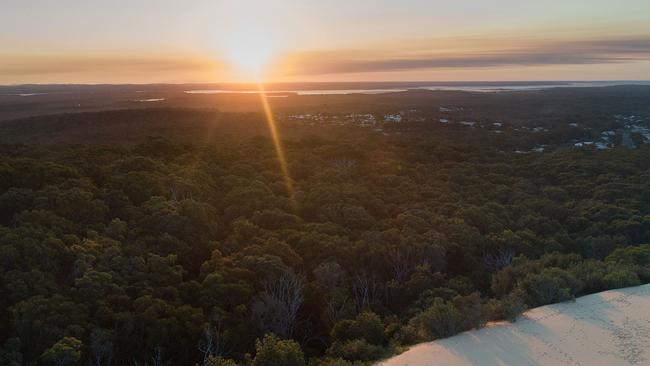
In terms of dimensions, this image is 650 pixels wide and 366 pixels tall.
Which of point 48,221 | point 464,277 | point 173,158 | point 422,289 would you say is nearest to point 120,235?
point 48,221

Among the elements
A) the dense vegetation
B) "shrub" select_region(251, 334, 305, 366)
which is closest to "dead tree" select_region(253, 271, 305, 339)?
the dense vegetation

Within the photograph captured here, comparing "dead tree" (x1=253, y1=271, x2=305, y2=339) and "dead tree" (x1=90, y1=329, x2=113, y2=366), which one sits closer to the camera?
"dead tree" (x1=90, y1=329, x2=113, y2=366)

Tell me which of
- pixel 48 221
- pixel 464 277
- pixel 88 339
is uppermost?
pixel 48 221

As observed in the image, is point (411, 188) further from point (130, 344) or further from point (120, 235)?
point (130, 344)

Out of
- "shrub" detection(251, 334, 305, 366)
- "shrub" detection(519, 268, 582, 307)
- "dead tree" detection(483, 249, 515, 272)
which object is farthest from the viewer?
"dead tree" detection(483, 249, 515, 272)

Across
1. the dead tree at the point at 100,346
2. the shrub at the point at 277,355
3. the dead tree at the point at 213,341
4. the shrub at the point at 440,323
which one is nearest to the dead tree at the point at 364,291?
the shrub at the point at 440,323

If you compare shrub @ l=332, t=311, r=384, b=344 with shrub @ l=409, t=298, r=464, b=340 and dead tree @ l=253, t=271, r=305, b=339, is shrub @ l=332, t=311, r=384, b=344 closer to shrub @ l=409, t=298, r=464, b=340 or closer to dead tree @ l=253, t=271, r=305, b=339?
shrub @ l=409, t=298, r=464, b=340
